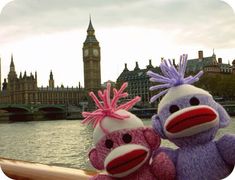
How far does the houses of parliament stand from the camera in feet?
97.1

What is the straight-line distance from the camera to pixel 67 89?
30.9m

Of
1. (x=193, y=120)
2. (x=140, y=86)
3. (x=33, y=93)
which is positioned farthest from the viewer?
(x=33, y=93)

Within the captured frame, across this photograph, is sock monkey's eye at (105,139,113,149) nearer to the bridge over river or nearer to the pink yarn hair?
the pink yarn hair

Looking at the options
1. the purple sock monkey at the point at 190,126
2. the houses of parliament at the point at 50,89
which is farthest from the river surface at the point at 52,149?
the houses of parliament at the point at 50,89

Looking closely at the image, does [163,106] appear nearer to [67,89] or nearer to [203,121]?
[203,121]

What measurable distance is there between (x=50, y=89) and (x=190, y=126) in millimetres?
30307

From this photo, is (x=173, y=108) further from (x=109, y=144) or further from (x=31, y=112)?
(x=31, y=112)

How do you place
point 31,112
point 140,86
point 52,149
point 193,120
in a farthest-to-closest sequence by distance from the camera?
1. point 31,112
2. point 140,86
3. point 52,149
4. point 193,120

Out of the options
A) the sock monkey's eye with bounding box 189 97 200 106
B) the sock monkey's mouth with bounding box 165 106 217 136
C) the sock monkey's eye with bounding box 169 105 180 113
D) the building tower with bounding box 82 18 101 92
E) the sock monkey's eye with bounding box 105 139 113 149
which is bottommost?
the sock monkey's eye with bounding box 105 139 113 149

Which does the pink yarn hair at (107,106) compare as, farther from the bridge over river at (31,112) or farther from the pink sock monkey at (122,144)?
the bridge over river at (31,112)

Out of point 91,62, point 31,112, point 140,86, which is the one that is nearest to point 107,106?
point 140,86

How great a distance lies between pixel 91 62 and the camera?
30422mm

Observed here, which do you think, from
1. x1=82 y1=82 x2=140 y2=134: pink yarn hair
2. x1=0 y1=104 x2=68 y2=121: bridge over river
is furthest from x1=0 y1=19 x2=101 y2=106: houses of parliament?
x1=82 y1=82 x2=140 y2=134: pink yarn hair

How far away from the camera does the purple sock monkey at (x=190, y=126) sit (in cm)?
61
